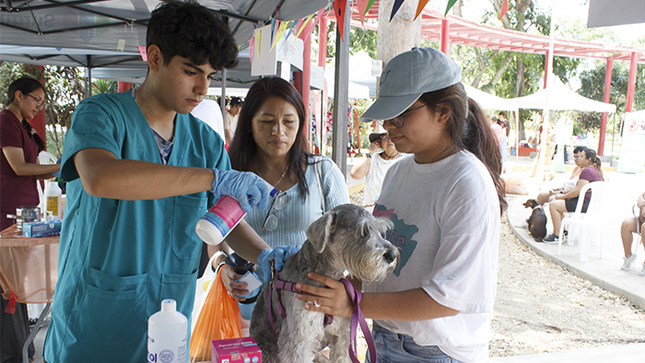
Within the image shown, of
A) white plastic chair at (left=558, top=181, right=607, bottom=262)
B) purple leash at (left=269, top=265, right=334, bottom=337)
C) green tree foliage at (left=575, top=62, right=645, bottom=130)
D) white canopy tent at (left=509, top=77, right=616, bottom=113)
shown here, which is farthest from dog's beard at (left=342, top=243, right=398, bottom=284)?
green tree foliage at (left=575, top=62, right=645, bottom=130)

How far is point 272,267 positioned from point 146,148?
733 millimetres

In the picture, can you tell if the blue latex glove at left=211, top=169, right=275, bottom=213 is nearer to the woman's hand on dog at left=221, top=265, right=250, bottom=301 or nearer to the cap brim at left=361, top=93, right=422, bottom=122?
the cap brim at left=361, top=93, right=422, bottom=122

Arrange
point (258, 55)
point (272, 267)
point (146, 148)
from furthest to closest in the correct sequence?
point (258, 55) → point (272, 267) → point (146, 148)

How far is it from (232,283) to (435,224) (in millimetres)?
1022

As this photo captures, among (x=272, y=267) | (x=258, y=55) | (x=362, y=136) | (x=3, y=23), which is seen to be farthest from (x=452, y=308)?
(x=362, y=136)

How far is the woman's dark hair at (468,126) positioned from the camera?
1706 mm

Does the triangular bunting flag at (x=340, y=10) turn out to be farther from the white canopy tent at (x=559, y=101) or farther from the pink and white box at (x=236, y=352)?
the white canopy tent at (x=559, y=101)

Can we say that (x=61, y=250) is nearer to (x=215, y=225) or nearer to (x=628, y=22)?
(x=215, y=225)

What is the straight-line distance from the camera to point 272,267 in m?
1.95

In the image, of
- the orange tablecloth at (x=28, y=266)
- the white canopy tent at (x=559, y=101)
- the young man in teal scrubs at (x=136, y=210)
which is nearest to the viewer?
the young man in teal scrubs at (x=136, y=210)

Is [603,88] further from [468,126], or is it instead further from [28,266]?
[28,266]

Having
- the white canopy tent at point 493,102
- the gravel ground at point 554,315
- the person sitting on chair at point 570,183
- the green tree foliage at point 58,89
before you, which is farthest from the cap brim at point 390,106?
the white canopy tent at point 493,102

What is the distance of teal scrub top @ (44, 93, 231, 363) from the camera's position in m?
1.64

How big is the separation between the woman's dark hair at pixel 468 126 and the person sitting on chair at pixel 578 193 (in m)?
7.98
